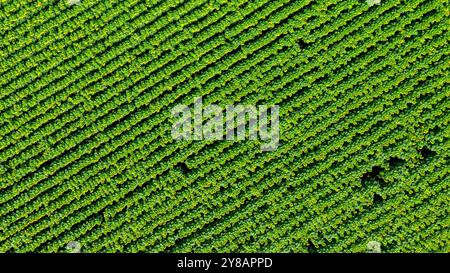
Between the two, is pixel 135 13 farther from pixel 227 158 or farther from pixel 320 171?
pixel 320 171

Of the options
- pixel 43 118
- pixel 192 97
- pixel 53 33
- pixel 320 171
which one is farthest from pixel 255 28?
pixel 43 118

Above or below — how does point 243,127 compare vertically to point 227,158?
above

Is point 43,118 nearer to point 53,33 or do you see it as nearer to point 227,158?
point 53,33

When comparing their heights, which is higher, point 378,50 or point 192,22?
point 192,22
